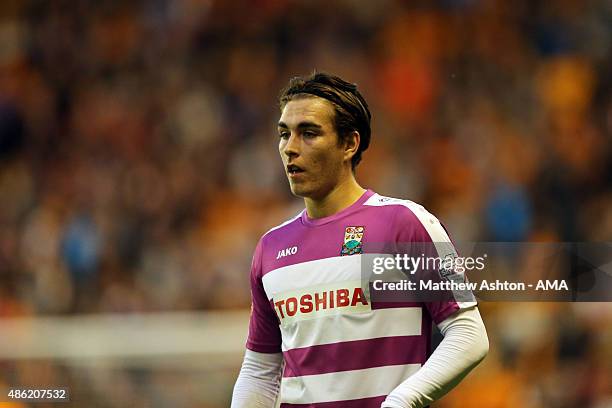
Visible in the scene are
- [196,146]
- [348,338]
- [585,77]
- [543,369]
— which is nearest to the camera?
[348,338]

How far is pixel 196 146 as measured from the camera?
7.83 m

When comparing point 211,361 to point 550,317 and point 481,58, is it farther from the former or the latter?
A: point 481,58

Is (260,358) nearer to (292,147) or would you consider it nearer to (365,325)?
(365,325)

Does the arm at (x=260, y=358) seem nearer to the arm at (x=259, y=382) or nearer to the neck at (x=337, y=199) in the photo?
the arm at (x=259, y=382)

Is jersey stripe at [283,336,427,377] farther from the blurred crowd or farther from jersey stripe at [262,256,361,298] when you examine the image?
the blurred crowd

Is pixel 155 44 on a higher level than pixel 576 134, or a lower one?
higher

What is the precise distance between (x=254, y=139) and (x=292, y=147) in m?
4.48

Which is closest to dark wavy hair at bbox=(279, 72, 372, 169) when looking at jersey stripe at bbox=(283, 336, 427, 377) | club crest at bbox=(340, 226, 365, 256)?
club crest at bbox=(340, 226, 365, 256)

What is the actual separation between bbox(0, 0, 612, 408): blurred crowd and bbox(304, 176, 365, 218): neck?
→ 6.21 ft

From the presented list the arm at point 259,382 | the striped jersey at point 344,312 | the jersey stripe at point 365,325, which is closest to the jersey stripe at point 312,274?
the striped jersey at point 344,312

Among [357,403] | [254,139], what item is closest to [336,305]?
[357,403]

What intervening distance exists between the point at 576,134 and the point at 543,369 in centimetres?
188

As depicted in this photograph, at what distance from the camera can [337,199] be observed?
3.16 m

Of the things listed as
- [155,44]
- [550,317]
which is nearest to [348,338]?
[550,317]
